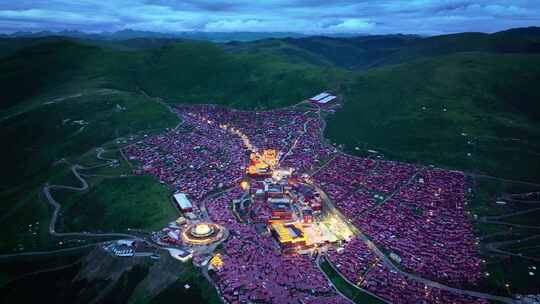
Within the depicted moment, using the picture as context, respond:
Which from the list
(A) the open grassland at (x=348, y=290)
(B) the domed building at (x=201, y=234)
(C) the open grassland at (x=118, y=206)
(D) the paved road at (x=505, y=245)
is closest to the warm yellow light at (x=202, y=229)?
(B) the domed building at (x=201, y=234)

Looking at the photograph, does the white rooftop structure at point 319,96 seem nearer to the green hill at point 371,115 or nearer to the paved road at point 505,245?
the green hill at point 371,115

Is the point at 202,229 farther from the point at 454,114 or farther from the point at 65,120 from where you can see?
the point at 454,114

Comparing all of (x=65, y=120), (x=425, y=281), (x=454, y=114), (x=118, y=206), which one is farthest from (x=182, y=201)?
(x=454, y=114)

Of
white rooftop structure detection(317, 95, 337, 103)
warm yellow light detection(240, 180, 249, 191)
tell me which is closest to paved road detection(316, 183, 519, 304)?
warm yellow light detection(240, 180, 249, 191)

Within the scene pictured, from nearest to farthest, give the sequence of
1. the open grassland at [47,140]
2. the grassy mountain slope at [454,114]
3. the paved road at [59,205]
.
→ 1. the paved road at [59,205]
2. the open grassland at [47,140]
3. the grassy mountain slope at [454,114]

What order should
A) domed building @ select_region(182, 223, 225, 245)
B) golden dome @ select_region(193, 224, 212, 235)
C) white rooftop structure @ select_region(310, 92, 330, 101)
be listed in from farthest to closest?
white rooftop structure @ select_region(310, 92, 330, 101) → golden dome @ select_region(193, 224, 212, 235) → domed building @ select_region(182, 223, 225, 245)

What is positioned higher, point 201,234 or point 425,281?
point 201,234

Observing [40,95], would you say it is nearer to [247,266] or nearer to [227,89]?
[227,89]

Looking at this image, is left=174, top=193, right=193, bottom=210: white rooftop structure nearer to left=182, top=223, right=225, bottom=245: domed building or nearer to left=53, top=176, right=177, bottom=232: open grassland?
left=53, top=176, right=177, bottom=232: open grassland

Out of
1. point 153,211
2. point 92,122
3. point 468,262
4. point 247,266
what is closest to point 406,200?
point 468,262
